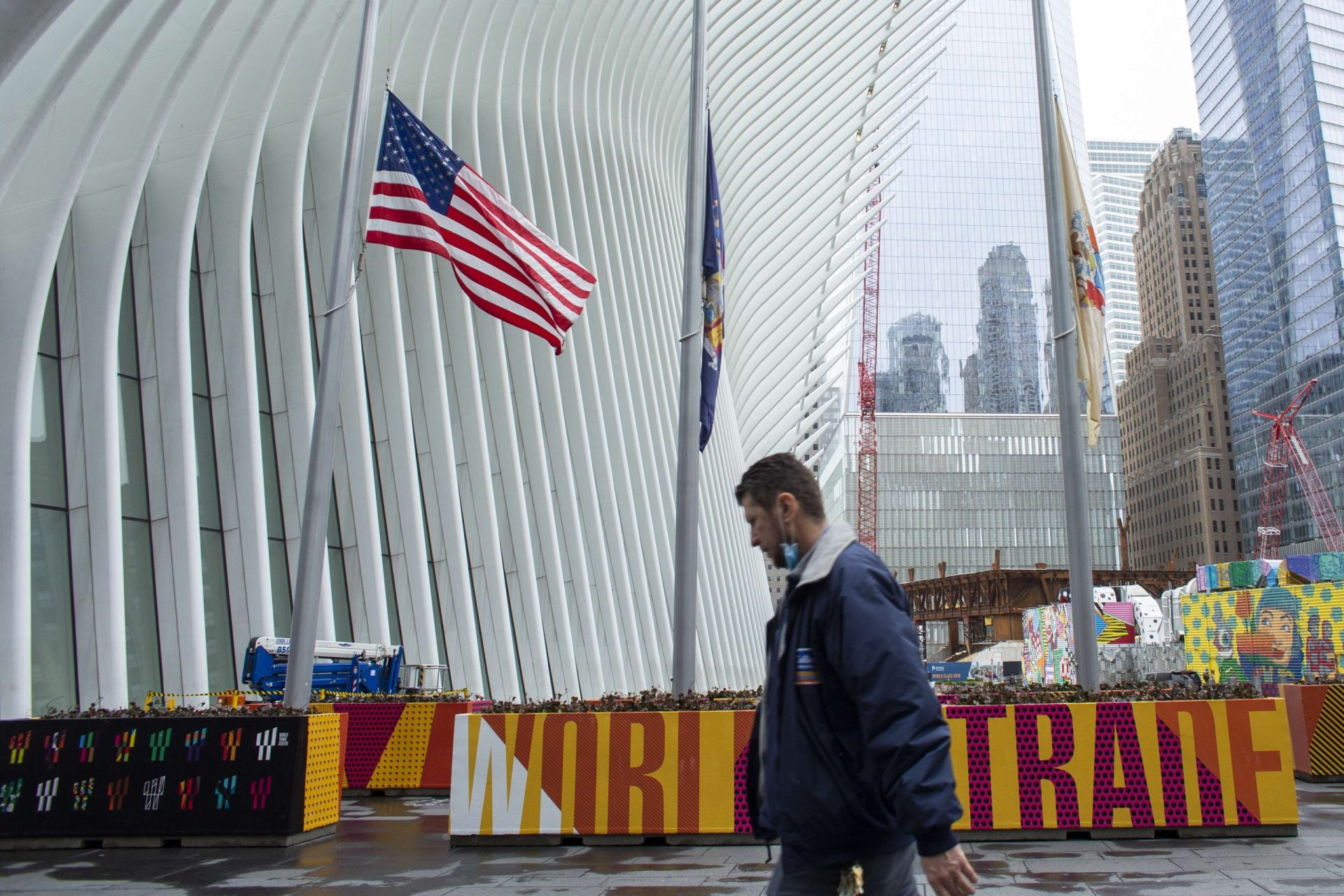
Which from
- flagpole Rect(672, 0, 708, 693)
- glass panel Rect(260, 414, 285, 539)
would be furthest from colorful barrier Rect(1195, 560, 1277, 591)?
glass panel Rect(260, 414, 285, 539)

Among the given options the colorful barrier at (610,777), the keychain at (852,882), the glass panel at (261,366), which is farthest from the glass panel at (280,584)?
the keychain at (852,882)

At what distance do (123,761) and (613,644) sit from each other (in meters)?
17.1

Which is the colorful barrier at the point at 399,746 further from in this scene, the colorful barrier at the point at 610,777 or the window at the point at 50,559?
the colorful barrier at the point at 610,777

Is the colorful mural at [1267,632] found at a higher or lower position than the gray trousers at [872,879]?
higher

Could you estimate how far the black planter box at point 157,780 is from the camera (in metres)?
9.81

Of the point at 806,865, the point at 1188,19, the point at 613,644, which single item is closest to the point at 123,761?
the point at 806,865

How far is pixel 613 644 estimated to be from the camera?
26.5 m

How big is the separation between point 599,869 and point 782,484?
590 cm

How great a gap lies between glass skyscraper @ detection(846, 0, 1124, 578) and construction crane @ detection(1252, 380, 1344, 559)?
20175 mm

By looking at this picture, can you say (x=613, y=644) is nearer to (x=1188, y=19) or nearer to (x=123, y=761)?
(x=123, y=761)

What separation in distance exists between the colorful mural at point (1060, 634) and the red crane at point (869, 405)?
7070cm

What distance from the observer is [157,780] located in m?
9.88

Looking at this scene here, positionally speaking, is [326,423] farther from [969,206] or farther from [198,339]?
[969,206]

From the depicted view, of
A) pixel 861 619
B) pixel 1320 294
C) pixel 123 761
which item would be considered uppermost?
pixel 1320 294
